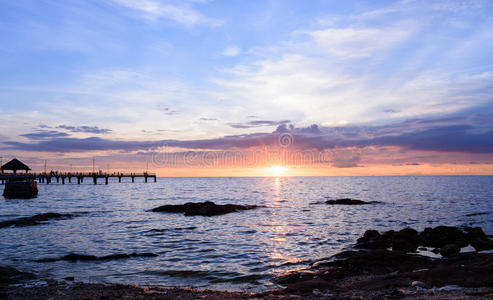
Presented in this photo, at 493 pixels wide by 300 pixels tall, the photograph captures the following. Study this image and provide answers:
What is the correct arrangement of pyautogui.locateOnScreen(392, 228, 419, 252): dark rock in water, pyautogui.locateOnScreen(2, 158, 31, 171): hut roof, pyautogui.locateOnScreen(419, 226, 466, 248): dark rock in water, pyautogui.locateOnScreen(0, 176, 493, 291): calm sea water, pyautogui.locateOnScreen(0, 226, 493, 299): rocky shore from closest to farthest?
pyautogui.locateOnScreen(0, 226, 493, 299): rocky shore < pyautogui.locateOnScreen(0, 176, 493, 291): calm sea water < pyautogui.locateOnScreen(392, 228, 419, 252): dark rock in water < pyautogui.locateOnScreen(419, 226, 466, 248): dark rock in water < pyautogui.locateOnScreen(2, 158, 31, 171): hut roof

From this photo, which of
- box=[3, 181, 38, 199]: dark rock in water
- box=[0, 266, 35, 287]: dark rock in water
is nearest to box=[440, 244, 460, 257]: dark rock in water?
box=[0, 266, 35, 287]: dark rock in water

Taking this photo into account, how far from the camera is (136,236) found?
84.0 feet

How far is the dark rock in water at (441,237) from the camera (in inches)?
842

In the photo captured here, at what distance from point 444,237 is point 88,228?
27500 millimetres

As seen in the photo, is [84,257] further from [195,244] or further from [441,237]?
[441,237]

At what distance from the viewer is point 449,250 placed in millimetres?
19406

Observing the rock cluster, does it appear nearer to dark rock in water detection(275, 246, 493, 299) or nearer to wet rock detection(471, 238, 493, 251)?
wet rock detection(471, 238, 493, 251)

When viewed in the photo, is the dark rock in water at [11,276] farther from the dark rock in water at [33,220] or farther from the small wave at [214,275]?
the dark rock in water at [33,220]

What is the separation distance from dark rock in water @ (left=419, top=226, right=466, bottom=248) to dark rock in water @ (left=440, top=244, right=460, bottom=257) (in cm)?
123

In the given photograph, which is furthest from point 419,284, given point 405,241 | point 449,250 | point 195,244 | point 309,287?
point 195,244

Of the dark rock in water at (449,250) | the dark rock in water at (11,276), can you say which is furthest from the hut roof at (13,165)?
the dark rock in water at (449,250)

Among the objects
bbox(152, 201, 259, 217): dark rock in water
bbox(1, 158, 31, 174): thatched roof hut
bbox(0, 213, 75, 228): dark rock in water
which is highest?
bbox(1, 158, 31, 174): thatched roof hut

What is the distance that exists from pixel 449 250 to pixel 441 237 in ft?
9.51

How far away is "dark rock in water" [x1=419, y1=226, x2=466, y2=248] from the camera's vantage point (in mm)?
21375
